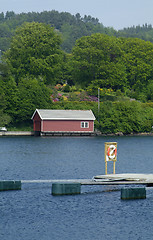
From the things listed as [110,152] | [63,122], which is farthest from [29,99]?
[110,152]

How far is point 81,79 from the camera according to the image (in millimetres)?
120938

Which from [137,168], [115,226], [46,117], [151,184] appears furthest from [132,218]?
[46,117]

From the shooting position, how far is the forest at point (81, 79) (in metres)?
95.4

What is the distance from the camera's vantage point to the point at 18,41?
107938 millimetres

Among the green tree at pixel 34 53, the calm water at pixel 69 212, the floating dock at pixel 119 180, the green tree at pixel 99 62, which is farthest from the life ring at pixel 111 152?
the green tree at pixel 99 62

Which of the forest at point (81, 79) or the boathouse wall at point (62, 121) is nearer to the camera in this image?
the boathouse wall at point (62, 121)

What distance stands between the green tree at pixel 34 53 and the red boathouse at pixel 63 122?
1552 cm

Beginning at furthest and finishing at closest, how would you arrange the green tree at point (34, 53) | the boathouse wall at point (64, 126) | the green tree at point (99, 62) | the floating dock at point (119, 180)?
the green tree at point (99, 62) → the green tree at point (34, 53) → the boathouse wall at point (64, 126) → the floating dock at point (119, 180)

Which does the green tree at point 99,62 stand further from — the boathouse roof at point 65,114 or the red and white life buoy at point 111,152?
the red and white life buoy at point 111,152

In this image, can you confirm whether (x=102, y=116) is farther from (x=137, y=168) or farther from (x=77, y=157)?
(x=137, y=168)

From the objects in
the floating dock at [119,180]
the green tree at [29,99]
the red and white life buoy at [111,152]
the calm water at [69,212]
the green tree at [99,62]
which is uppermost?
the green tree at [99,62]

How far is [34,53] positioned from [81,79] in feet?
51.9

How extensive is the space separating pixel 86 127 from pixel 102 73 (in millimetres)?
22829

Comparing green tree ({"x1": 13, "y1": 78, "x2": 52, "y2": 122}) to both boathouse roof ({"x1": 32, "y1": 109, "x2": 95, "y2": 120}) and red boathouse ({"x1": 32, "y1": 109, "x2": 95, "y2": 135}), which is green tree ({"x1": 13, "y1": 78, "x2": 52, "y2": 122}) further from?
boathouse roof ({"x1": 32, "y1": 109, "x2": 95, "y2": 120})
